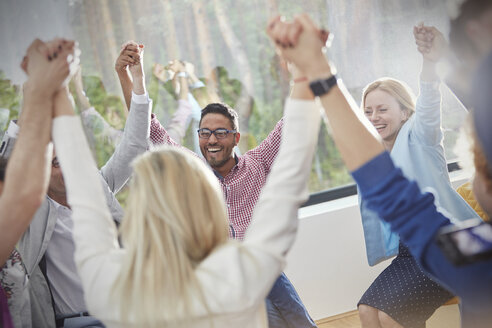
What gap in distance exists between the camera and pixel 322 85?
3.56 ft

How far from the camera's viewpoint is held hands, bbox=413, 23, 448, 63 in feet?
6.61

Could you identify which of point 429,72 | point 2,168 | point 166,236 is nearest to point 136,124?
point 2,168

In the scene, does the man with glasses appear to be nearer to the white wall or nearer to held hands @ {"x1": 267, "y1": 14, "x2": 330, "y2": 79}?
the white wall

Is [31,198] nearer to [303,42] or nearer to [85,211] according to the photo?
[85,211]

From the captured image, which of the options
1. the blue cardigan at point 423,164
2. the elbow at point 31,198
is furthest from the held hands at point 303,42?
the blue cardigan at point 423,164

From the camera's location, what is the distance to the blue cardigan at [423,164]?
2.43 m

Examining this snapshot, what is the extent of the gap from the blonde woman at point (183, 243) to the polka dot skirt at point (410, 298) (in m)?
1.38

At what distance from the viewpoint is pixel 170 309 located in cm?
103

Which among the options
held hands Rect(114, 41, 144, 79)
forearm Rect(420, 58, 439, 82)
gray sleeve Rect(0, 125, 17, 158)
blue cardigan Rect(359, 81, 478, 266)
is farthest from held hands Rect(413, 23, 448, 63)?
gray sleeve Rect(0, 125, 17, 158)

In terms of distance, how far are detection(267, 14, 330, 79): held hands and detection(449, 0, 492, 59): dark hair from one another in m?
0.26

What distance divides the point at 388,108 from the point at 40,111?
2117 mm

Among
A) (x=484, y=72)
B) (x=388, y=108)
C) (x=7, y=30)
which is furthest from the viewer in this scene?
(x=7, y=30)

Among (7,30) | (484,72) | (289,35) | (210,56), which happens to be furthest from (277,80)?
(484,72)

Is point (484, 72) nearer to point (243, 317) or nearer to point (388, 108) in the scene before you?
point (243, 317)
